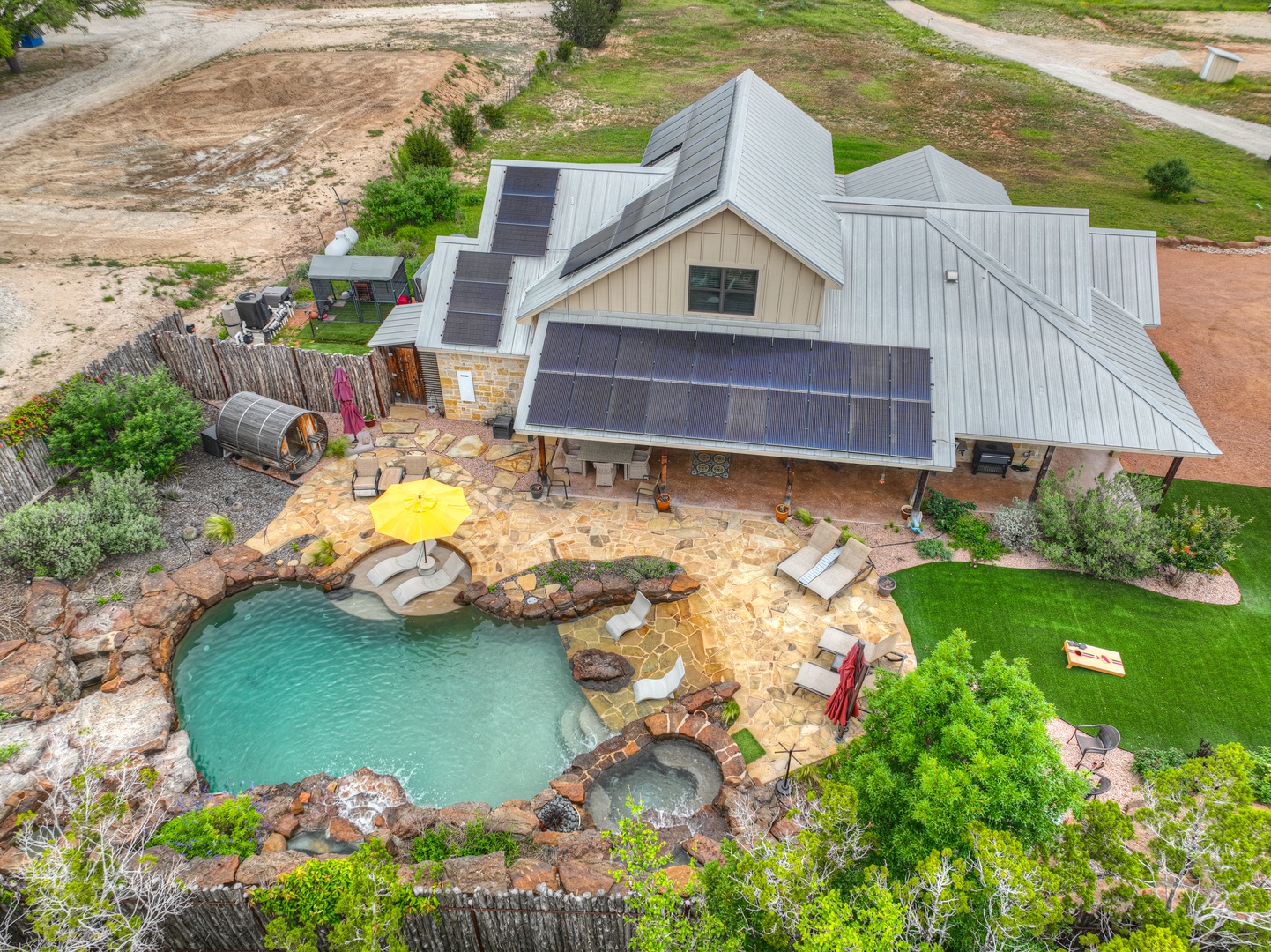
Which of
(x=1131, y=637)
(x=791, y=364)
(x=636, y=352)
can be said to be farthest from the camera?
(x=636, y=352)

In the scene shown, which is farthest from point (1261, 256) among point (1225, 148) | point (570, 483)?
point (570, 483)

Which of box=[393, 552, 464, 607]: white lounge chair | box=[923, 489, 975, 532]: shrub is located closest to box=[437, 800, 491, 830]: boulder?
box=[393, 552, 464, 607]: white lounge chair

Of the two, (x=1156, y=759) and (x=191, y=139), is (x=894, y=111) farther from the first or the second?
(x=1156, y=759)

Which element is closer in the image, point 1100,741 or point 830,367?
point 1100,741

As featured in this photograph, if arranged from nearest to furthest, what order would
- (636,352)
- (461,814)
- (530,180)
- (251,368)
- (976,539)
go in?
(461,814) < (976,539) < (636,352) < (251,368) < (530,180)

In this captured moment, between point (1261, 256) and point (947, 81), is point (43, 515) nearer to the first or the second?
point (1261, 256)

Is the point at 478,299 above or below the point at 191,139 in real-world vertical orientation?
below

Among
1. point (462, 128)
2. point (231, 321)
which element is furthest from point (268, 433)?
point (462, 128)
